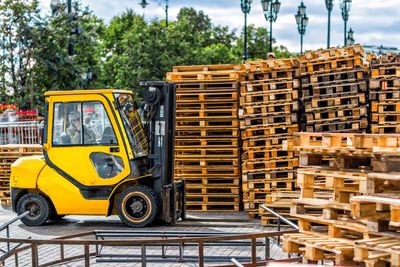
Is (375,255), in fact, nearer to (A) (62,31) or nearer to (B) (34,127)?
(B) (34,127)

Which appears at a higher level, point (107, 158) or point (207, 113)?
point (207, 113)

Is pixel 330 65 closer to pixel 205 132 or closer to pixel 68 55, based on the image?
pixel 205 132

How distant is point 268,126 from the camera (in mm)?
16641

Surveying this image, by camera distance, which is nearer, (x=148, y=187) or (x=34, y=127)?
(x=148, y=187)

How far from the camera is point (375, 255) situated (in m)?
7.39

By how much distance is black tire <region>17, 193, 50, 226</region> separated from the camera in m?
15.8

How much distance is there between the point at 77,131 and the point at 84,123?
24 centimetres

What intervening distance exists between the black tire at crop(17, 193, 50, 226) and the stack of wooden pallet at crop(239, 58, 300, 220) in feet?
14.5

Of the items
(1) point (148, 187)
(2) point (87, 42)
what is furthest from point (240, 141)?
(2) point (87, 42)

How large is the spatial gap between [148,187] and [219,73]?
12.6 feet

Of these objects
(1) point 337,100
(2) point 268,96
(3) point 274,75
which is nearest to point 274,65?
(3) point 274,75

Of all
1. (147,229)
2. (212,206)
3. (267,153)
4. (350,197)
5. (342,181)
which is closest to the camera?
(350,197)

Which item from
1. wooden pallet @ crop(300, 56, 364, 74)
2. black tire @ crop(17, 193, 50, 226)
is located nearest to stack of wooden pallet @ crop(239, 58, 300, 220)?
wooden pallet @ crop(300, 56, 364, 74)

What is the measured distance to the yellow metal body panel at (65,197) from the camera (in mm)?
15359
